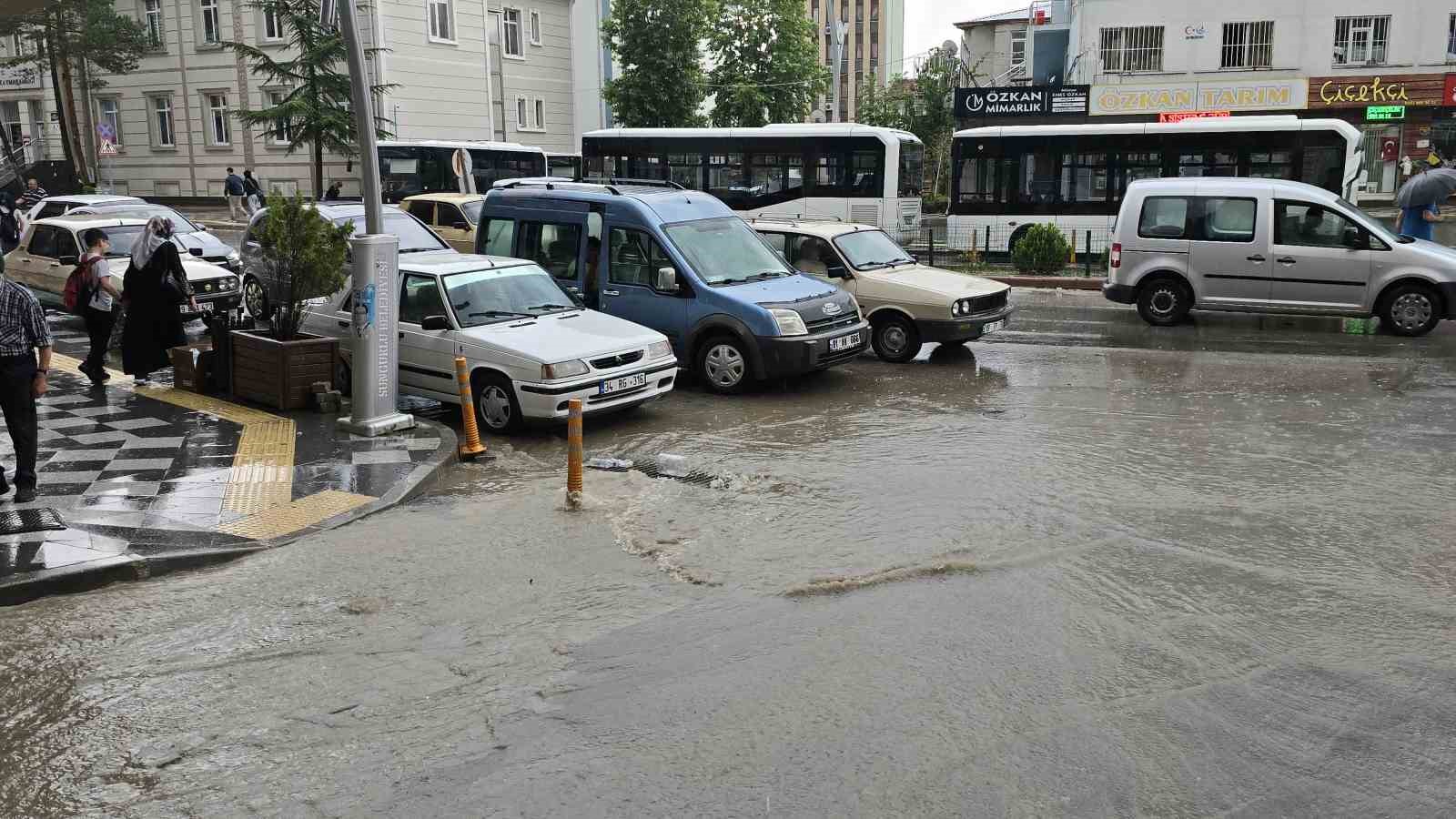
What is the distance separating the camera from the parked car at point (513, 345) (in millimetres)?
10500

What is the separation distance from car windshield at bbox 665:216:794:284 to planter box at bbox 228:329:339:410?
3.72 m

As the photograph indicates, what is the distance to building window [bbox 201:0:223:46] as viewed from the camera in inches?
1770

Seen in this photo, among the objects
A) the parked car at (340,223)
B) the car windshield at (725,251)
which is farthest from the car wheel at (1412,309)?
the parked car at (340,223)

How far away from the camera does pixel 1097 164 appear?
2444 centimetres

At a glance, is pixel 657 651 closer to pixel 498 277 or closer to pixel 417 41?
pixel 498 277

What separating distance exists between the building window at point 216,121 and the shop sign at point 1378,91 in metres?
38.4

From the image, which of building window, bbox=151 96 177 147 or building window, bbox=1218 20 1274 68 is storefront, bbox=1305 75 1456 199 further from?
building window, bbox=151 96 177 147

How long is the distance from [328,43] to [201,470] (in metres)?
27.1

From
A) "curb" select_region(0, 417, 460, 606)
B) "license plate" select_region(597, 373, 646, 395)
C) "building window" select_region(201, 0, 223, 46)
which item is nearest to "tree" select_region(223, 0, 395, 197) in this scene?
"building window" select_region(201, 0, 223, 46)

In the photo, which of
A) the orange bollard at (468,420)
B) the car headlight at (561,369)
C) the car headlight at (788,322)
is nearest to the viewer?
the orange bollard at (468,420)

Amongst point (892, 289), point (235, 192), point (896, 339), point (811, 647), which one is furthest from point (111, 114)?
point (811, 647)

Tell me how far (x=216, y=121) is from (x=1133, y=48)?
33.6m

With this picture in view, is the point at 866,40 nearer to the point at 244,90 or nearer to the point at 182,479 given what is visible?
the point at 244,90

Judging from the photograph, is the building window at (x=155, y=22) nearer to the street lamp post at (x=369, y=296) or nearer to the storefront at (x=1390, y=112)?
the storefront at (x=1390, y=112)
